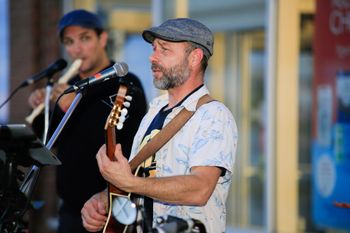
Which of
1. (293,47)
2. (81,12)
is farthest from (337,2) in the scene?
(81,12)

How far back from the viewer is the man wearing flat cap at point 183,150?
8.64 ft

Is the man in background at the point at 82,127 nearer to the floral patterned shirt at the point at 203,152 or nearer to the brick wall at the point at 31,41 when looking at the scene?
the floral patterned shirt at the point at 203,152

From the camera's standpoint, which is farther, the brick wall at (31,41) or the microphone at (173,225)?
the brick wall at (31,41)

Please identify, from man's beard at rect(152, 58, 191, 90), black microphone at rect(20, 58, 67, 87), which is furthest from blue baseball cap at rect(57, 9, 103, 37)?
man's beard at rect(152, 58, 191, 90)

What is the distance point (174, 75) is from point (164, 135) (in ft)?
0.81

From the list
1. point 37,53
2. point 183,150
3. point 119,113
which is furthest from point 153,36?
point 37,53

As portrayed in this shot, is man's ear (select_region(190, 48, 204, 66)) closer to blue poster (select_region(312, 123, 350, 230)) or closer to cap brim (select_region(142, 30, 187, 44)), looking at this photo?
cap brim (select_region(142, 30, 187, 44))

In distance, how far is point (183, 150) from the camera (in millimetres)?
2791

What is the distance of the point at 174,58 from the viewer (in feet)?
9.43

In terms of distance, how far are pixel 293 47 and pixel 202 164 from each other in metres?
2.97

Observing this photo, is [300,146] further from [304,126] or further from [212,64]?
[212,64]

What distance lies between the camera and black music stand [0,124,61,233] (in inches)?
105

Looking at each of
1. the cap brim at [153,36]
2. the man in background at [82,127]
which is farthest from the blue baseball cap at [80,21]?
the cap brim at [153,36]

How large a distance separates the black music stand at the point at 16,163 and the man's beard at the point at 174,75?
0.52 meters
